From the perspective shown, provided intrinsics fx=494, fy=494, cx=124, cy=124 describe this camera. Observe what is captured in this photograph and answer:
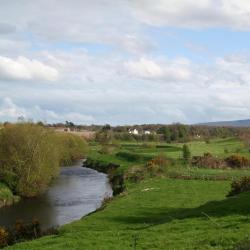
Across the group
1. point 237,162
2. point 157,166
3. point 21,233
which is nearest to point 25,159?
point 157,166

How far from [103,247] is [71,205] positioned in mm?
33289

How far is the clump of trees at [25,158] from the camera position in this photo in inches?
2503

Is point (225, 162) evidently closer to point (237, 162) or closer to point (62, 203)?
point (237, 162)

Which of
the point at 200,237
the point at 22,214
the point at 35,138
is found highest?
the point at 35,138

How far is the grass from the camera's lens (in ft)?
62.0

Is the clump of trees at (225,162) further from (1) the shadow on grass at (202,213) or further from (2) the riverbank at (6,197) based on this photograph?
(1) the shadow on grass at (202,213)

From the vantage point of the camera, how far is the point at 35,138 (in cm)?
6638

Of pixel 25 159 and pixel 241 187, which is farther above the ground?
pixel 25 159

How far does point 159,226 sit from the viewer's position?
24.0 m

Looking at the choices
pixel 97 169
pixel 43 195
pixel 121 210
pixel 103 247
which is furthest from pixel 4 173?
pixel 103 247

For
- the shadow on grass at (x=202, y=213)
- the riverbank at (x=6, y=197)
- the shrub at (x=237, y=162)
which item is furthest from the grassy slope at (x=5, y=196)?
the shrub at (x=237, y=162)

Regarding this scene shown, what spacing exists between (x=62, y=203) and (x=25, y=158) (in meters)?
13.2

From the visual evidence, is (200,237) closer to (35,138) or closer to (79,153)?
(35,138)

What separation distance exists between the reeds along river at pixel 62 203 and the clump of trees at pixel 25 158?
2223 millimetres
